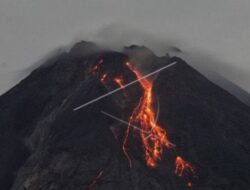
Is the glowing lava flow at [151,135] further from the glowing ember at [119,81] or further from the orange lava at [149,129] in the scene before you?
the glowing ember at [119,81]

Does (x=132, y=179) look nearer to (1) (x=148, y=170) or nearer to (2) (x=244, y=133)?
(1) (x=148, y=170)

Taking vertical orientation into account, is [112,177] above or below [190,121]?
above

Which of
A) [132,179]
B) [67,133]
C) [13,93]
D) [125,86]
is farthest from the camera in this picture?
[13,93]

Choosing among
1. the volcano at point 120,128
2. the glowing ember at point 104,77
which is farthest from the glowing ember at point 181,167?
the glowing ember at point 104,77


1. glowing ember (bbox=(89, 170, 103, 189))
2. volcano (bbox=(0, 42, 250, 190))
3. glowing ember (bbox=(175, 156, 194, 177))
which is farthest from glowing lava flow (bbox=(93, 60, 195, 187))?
glowing ember (bbox=(89, 170, 103, 189))

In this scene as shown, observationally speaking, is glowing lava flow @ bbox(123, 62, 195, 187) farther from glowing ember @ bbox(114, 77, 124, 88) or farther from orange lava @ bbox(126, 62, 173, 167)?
glowing ember @ bbox(114, 77, 124, 88)

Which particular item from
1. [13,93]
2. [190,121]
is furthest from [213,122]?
[13,93]

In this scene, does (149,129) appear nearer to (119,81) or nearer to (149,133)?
(149,133)

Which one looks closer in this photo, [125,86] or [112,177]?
[112,177]
